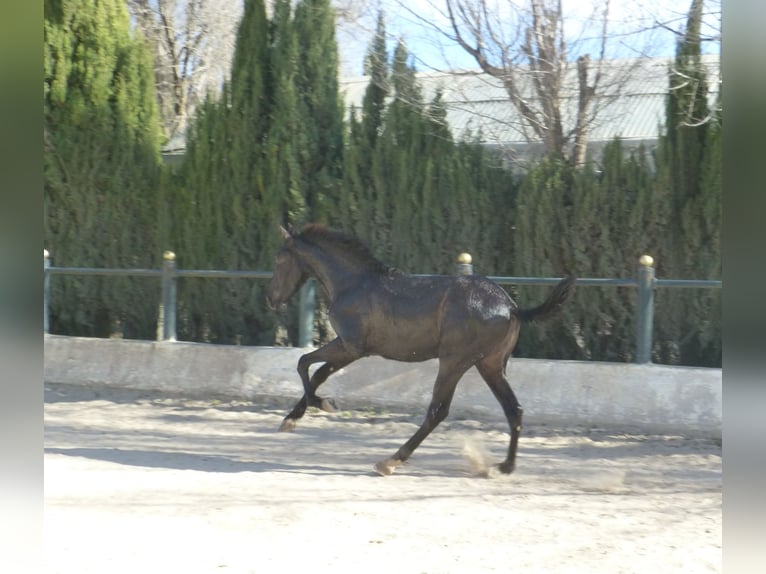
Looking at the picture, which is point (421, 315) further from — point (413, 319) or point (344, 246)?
point (344, 246)

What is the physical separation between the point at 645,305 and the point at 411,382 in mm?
2657

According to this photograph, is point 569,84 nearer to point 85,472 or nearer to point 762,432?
point 85,472

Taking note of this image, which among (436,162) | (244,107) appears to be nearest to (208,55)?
(244,107)

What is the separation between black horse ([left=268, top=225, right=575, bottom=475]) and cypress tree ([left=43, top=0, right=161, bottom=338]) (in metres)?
5.68

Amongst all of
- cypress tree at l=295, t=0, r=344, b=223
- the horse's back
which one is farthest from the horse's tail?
→ cypress tree at l=295, t=0, r=344, b=223

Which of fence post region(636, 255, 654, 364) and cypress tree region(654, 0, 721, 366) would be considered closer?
fence post region(636, 255, 654, 364)

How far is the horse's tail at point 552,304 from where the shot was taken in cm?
691

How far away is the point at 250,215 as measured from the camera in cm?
1194

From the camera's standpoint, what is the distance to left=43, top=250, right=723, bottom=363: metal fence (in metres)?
8.86

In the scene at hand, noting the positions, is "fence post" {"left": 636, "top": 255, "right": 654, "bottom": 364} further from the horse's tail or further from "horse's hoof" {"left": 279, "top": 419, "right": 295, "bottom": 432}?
"horse's hoof" {"left": 279, "top": 419, "right": 295, "bottom": 432}

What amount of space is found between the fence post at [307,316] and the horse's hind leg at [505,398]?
378 centimetres

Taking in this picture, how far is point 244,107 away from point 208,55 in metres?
14.3

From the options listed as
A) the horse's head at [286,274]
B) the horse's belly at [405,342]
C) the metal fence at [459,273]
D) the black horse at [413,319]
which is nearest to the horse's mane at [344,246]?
the black horse at [413,319]

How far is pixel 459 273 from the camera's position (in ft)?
31.8
